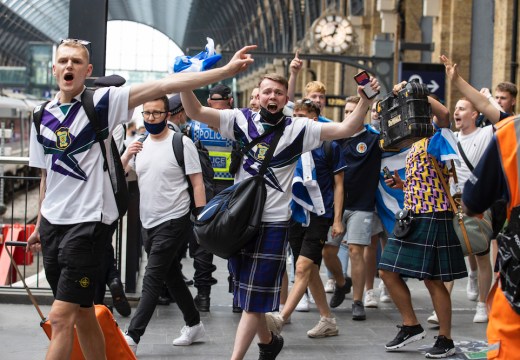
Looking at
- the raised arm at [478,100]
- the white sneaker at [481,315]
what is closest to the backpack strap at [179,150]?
the raised arm at [478,100]

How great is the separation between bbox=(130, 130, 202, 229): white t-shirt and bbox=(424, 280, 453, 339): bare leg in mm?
1951

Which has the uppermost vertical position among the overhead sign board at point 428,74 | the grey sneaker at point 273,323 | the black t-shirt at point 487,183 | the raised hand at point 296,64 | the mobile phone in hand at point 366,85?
the overhead sign board at point 428,74

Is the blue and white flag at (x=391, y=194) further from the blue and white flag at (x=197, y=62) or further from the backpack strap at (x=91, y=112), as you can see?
the backpack strap at (x=91, y=112)

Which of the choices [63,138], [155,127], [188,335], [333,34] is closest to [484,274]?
[188,335]

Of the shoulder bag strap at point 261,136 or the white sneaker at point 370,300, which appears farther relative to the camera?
the white sneaker at point 370,300

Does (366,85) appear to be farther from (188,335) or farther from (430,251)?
(188,335)

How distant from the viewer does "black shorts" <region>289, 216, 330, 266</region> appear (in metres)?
8.23

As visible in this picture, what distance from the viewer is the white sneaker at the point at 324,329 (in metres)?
8.11

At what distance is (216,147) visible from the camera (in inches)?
368

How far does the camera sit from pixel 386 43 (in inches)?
1053

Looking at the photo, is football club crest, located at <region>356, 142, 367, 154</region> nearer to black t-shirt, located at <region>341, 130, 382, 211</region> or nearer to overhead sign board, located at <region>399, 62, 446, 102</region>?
black t-shirt, located at <region>341, 130, 382, 211</region>

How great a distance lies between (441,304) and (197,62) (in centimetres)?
288

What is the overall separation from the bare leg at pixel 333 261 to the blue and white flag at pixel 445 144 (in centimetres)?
233

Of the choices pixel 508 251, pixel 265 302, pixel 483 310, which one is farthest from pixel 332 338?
pixel 508 251
